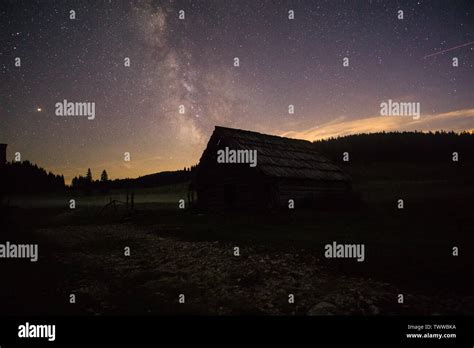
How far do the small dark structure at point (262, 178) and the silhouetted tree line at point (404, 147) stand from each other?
1673 inches

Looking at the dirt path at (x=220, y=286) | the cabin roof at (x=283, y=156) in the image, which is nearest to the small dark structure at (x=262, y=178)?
the cabin roof at (x=283, y=156)

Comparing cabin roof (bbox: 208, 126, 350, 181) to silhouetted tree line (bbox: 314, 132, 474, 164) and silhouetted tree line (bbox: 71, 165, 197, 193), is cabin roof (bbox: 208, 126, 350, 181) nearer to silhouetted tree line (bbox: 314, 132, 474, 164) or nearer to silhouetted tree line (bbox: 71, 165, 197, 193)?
silhouetted tree line (bbox: 314, 132, 474, 164)

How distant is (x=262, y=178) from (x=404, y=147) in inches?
2607

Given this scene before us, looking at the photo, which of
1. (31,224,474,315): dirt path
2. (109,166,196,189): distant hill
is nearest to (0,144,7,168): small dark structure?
(31,224,474,315): dirt path

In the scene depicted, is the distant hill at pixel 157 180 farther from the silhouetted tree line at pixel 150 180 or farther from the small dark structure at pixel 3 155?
the small dark structure at pixel 3 155

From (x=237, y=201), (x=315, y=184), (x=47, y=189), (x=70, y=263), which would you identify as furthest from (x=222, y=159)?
(x=47, y=189)

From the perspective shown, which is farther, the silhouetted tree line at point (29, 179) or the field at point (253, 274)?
the silhouetted tree line at point (29, 179)

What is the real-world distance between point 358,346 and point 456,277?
354cm

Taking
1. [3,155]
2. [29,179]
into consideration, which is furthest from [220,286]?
[29,179]

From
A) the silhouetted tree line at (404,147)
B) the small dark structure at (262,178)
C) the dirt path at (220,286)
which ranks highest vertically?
the silhouetted tree line at (404,147)

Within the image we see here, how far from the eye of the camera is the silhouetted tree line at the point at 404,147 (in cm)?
6612

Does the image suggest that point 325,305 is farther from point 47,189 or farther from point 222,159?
point 47,189

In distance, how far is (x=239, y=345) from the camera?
4004 millimetres

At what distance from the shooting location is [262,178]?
727 inches
